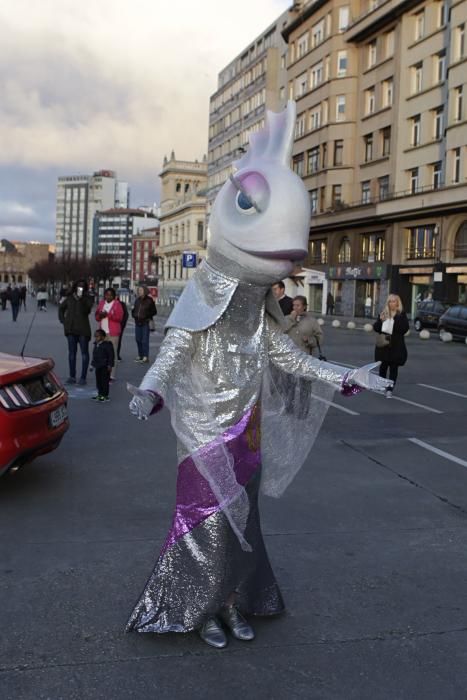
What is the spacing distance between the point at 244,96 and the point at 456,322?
54.5 metres

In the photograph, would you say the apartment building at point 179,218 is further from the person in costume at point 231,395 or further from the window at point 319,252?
the person in costume at point 231,395

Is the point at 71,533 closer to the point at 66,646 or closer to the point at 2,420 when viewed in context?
the point at 2,420

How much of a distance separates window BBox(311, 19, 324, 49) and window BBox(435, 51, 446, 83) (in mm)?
12936

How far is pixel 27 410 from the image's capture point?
5.74m

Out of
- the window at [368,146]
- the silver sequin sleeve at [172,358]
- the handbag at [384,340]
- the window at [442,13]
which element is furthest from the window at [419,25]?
the silver sequin sleeve at [172,358]

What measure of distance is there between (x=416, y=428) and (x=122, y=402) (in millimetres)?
4347

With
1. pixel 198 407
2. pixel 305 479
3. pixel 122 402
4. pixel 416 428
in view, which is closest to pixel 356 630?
pixel 198 407

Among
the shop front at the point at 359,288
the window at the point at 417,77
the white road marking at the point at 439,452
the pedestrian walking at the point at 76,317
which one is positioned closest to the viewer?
the white road marking at the point at 439,452

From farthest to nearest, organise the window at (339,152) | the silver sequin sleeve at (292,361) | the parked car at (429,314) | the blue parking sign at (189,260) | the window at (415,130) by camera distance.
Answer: the window at (339,152) → the window at (415,130) → the parked car at (429,314) → the blue parking sign at (189,260) → the silver sequin sleeve at (292,361)

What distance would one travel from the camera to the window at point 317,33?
1945 inches

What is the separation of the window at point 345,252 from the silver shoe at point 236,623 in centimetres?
4420

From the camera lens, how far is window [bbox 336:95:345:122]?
47.2 metres

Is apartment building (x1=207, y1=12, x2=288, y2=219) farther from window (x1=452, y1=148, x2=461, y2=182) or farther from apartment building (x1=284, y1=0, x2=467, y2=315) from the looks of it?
window (x1=452, y1=148, x2=461, y2=182)

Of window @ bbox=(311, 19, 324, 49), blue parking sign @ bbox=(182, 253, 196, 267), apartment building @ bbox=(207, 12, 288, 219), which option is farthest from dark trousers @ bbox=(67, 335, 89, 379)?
apartment building @ bbox=(207, 12, 288, 219)
